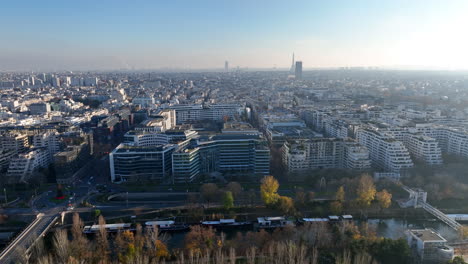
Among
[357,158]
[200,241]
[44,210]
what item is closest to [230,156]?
[357,158]

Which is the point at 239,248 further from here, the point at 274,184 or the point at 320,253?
the point at 274,184

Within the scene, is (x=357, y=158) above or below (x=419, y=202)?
above

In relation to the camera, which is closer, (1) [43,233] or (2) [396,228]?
(1) [43,233]

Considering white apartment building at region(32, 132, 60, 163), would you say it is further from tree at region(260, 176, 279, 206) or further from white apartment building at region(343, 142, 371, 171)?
white apartment building at region(343, 142, 371, 171)

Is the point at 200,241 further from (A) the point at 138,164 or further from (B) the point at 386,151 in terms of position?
(B) the point at 386,151

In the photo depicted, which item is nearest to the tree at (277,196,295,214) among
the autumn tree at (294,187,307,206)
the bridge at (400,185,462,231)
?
the autumn tree at (294,187,307,206)

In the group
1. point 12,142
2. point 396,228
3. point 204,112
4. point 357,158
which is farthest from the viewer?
point 204,112

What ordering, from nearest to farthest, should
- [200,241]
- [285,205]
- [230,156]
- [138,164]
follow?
[200,241]
[285,205]
[138,164]
[230,156]
